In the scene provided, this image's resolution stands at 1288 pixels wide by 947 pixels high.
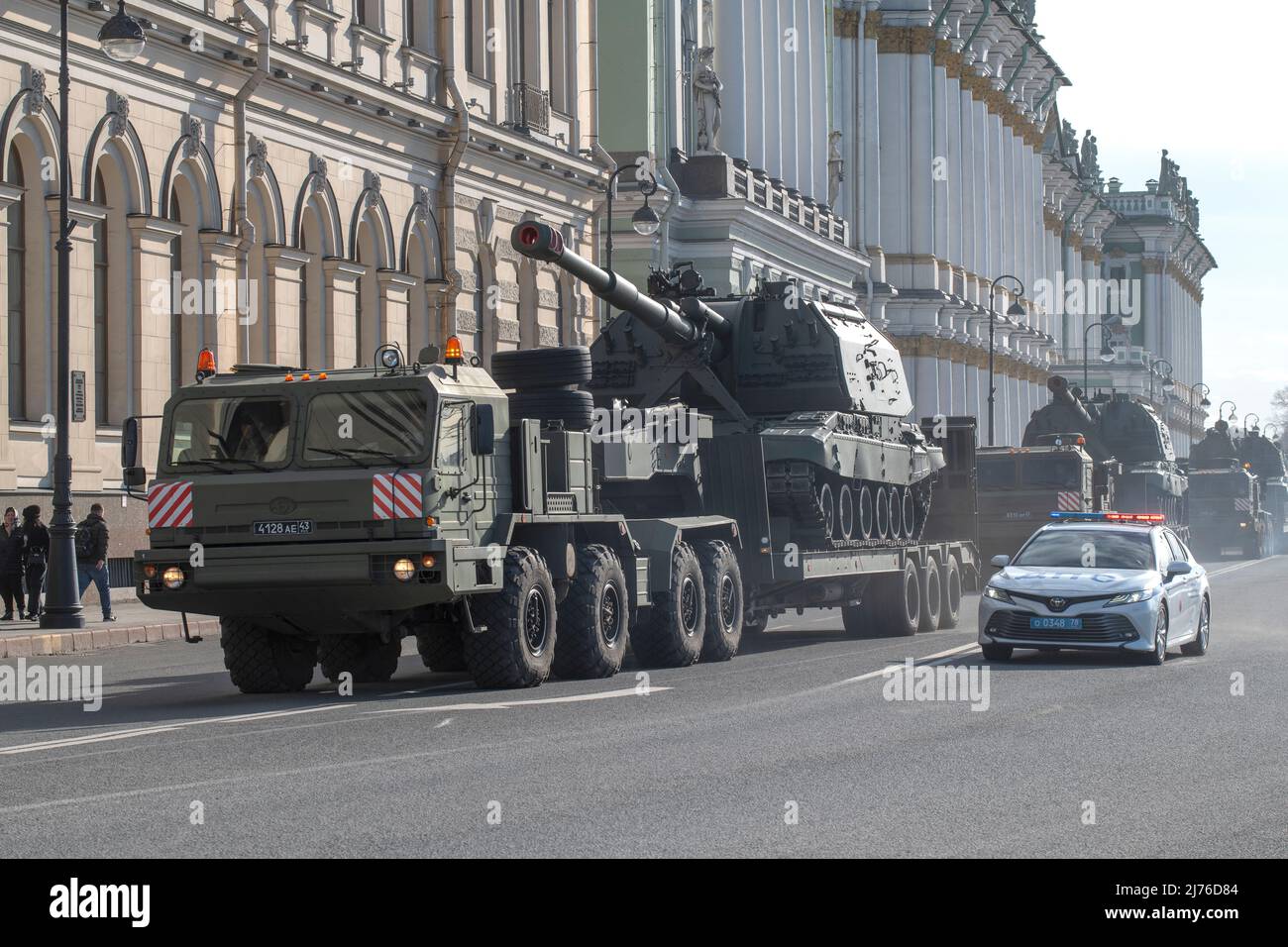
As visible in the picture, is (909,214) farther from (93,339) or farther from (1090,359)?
(93,339)

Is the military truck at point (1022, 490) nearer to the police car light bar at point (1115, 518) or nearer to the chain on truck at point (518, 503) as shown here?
the chain on truck at point (518, 503)

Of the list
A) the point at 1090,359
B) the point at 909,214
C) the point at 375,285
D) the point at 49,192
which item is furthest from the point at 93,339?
the point at 1090,359

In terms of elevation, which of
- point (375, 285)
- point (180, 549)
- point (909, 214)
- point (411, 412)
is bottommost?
point (180, 549)

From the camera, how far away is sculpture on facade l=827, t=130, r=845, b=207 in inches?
2923

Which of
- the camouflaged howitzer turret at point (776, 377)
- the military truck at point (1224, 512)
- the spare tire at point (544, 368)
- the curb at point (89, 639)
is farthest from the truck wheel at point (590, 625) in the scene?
the military truck at point (1224, 512)

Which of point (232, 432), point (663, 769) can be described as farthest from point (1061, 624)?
point (663, 769)

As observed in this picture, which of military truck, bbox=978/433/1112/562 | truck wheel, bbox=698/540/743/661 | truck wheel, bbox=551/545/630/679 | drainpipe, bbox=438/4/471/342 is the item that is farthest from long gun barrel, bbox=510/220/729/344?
military truck, bbox=978/433/1112/562

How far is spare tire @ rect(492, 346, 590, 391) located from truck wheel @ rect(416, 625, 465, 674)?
91.0 inches

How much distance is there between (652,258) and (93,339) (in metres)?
25.1

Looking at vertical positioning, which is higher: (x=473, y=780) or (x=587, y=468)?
(x=587, y=468)

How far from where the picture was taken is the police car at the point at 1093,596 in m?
19.8

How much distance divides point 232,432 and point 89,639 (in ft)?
28.8

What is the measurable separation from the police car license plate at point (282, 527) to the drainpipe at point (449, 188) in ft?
77.7
